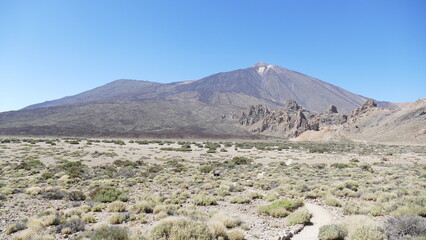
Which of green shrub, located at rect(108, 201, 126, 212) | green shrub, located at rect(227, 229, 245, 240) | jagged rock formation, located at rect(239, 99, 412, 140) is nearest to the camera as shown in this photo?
green shrub, located at rect(227, 229, 245, 240)

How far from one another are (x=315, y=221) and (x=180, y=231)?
4731 mm

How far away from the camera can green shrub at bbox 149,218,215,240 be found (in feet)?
17.9

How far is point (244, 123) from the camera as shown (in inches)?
4806

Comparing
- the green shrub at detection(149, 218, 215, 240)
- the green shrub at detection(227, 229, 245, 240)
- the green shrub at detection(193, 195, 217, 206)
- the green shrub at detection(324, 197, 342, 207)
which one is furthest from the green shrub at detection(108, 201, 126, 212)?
the green shrub at detection(324, 197, 342, 207)

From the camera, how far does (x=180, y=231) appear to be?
18.0 feet

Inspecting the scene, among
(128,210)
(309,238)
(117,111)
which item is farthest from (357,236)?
(117,111)

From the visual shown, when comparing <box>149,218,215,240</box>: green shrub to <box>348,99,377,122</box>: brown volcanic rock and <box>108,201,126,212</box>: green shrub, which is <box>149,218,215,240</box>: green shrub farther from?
<box>348,99,377,122</box>: brown volcanic rock

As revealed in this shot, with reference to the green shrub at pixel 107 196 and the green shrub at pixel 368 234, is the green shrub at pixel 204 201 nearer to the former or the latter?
the green shrub at pixel 107 196

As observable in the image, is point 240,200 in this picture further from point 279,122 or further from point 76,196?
point 279,122

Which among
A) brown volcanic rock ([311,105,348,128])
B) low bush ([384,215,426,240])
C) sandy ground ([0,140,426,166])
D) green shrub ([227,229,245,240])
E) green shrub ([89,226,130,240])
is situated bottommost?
sandy ground ([0,140,426,166])

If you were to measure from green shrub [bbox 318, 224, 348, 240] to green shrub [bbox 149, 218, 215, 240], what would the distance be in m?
2.95

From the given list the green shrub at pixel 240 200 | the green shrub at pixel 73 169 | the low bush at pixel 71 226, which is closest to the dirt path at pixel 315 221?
the green shrub at pixel 240 200

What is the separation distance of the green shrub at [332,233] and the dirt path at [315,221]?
0.26 meters

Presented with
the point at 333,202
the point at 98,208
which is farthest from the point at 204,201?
the point at 333,202
